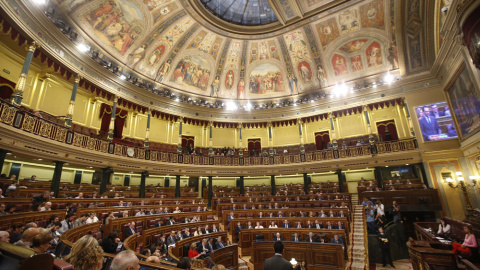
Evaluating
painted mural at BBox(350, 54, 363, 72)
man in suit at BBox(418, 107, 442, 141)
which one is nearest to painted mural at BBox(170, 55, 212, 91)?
painted mural at BBox(350, 54, 363, 72)

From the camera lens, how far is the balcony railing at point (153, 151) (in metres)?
7.98

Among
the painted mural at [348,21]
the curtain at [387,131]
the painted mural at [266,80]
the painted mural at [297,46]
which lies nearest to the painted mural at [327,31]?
the painted mural at [348,21]

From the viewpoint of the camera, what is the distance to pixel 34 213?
589cm

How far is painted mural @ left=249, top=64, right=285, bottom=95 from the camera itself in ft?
66.6

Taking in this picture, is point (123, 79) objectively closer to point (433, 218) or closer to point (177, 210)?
point (177, 210)

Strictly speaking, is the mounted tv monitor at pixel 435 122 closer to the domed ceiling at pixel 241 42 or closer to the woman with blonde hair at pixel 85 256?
the domed ceiling at pixel 241 42

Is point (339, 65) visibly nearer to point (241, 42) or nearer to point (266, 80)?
point (266, 80)

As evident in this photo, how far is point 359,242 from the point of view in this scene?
8805 millimetres

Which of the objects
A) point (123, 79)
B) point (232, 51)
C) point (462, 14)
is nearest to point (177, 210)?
point (123, 79)

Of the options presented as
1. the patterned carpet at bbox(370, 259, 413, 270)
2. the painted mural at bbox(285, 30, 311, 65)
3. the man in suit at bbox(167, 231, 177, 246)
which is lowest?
the patterned carpet at bbox(370, 259, 413, 270)

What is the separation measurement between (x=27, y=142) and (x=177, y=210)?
6.15 m

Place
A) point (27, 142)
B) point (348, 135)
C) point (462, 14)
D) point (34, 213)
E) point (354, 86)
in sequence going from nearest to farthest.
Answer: point (462, 14)
point (34, 213)
point (27, 142)
point (354, 86)
point (348, 135)

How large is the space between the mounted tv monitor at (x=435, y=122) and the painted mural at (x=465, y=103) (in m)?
0.85

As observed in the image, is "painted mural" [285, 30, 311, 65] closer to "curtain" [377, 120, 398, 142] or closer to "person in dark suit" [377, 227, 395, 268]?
"curtain" [377, 120, 398, 142]
